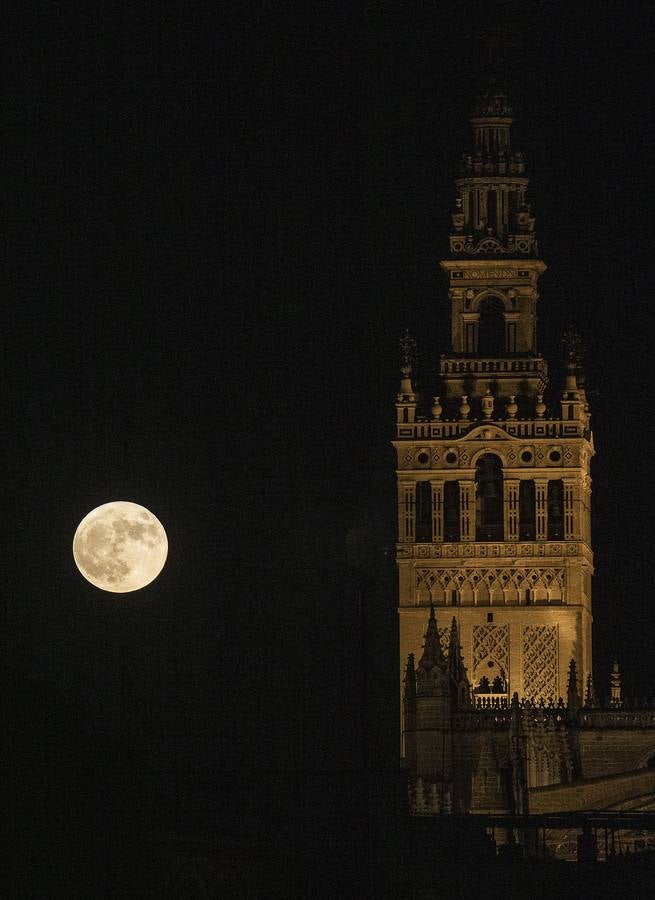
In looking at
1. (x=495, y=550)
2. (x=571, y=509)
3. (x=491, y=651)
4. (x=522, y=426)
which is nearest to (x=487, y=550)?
(x=495, y=550)

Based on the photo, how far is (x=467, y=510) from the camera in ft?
475

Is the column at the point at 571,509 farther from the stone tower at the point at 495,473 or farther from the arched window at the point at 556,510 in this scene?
the arched window at the point at 556,510

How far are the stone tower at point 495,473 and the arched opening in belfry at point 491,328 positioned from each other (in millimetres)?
85

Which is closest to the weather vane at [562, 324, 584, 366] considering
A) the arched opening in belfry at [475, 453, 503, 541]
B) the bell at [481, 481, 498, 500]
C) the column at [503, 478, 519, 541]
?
the arched opening in belfry at [475, 453, 503, 541]

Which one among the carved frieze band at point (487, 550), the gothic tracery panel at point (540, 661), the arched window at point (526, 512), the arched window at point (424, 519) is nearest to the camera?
the gothic tracery panel at point (540, 661)

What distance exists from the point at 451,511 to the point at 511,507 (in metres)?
1.83

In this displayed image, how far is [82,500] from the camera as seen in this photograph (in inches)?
5517

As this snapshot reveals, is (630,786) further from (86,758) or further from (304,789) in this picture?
(86,758)

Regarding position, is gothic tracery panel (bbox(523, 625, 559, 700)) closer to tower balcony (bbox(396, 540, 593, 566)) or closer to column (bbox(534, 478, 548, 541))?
tower balcony (bbox(396, 540, 593, 566))

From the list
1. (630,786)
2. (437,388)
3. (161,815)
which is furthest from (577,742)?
(161,815)

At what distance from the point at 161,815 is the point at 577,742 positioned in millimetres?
30431

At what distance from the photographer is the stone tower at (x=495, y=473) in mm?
143750

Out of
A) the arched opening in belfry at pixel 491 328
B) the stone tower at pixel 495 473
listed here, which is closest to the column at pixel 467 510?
the stone tower at pixel 495 473

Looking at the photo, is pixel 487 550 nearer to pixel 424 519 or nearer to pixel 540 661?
pixel 424 519
